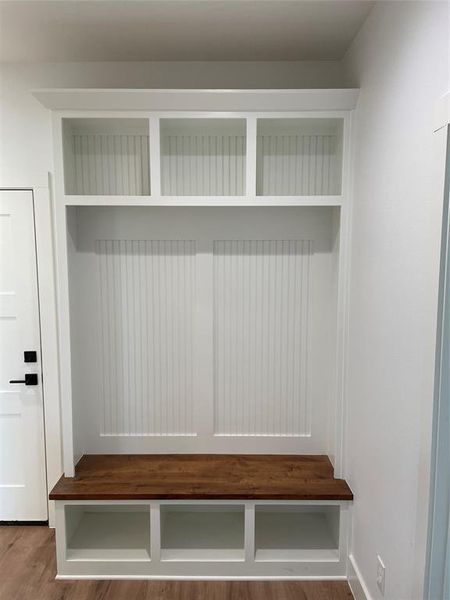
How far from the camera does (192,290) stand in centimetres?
239

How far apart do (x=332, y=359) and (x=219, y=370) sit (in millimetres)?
681

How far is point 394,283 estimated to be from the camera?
5.02ft

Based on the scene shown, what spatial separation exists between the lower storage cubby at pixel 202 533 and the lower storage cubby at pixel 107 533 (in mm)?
130

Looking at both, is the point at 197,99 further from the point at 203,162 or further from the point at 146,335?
the point at 146,335

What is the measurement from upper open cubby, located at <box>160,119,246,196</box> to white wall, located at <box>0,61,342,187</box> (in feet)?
0.99

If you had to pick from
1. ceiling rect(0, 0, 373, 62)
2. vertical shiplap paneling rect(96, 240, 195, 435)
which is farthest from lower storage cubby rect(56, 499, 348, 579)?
ceiling rect(0, 0, 373, 62)

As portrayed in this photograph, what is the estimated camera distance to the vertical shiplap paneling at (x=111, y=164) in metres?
2.24

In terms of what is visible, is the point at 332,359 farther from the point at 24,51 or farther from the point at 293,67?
the point at 24,51

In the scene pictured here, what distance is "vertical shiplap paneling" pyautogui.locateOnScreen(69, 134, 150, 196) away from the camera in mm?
2244

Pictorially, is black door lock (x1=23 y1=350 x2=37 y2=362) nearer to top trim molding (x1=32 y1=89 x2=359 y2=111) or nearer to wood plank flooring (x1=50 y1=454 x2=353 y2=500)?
wood plank flooring (x1=50 y1=454 x2=353 y2=500)

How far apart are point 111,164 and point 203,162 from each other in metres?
0.52

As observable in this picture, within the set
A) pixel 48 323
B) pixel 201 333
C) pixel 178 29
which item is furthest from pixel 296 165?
pixel 48 323

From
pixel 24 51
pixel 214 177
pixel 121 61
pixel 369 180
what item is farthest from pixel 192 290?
pixel 24 51

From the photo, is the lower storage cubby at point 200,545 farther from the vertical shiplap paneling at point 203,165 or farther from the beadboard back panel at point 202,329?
the vertical shiplap paneling at point 203,165
